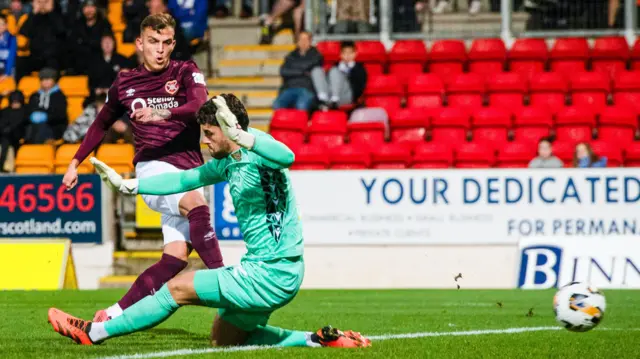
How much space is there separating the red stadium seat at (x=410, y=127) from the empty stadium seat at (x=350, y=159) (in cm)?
93

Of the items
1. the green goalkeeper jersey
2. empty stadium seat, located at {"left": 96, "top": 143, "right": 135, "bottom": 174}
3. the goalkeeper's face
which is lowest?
empty stadium seat, located at {"left": 96, "top": 143, "right": 135, "bottom": 174}

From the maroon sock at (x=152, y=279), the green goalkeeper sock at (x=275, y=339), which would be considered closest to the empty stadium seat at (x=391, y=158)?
the maroon sock at (x=152, y=279)

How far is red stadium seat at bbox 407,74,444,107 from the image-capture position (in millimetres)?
19047

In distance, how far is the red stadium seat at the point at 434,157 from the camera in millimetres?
16953

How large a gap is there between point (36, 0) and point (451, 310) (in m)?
A: 13.0

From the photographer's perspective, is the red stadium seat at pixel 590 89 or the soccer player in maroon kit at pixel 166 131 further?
the red stadium seat at pixel 590 89

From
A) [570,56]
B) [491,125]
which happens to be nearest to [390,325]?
[491,125]

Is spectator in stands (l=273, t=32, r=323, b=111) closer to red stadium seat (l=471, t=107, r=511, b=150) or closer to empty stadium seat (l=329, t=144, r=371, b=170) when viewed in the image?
empty stadium seat (l=329, t=144, r=371, b=170)

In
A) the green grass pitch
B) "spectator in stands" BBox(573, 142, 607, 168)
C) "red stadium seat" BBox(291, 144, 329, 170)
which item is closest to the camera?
the green grass pitch

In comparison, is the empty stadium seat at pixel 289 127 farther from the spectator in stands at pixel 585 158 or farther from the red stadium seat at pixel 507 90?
the spectator in stands at pixel 585 158

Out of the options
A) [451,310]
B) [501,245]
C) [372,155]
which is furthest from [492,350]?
[372,155]

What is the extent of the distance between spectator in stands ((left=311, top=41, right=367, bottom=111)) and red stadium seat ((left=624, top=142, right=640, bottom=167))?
4.38 m

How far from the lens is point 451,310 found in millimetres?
10836

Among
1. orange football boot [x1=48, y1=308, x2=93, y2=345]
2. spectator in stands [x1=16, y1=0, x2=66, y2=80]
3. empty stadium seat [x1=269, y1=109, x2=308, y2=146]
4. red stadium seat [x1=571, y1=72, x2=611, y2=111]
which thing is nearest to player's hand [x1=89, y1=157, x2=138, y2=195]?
orange football boot [x1=48, y1=308, x2=93, y2=345]
